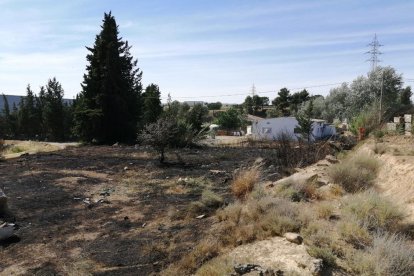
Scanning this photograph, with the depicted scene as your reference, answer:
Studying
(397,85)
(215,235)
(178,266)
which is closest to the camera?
(178,266)

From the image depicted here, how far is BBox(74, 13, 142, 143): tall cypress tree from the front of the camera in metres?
24.3

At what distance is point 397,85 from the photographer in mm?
48625

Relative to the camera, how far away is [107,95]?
79.8 ft

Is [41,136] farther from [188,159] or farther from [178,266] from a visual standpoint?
[178,266]

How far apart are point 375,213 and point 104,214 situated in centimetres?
467

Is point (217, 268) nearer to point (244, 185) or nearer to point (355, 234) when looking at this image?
point (355, 234)

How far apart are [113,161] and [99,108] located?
1102 cm

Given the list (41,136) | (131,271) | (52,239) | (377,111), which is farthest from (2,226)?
(41,136)

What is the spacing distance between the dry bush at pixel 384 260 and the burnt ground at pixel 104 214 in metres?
2.08

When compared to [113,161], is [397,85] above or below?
above

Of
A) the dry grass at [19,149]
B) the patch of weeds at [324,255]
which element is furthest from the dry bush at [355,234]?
the dry grass at [19,149]

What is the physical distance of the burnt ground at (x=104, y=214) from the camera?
202 inches

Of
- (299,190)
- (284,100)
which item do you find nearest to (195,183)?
(299,190)

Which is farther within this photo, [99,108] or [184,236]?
[99,108]
